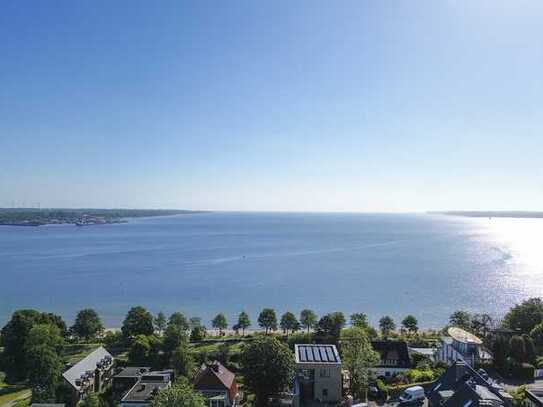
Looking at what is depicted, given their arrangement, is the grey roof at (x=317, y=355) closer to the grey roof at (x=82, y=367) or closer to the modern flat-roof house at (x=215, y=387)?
the modern flat-roof house at (x=215, y=387)

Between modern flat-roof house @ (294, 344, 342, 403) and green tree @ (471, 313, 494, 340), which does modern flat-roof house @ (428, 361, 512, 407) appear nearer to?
modern flat-roof house @ (294, 344, 342, 403)

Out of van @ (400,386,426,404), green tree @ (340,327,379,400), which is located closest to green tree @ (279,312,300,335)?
green tree @ (340,327,379,400)

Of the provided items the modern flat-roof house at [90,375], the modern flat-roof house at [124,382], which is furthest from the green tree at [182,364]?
the modern flat-roof house at [90,375]

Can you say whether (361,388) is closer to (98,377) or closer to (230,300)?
(98,377)

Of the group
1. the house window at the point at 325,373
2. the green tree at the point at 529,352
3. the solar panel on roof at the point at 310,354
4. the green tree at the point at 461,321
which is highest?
the solar panel on roof at the point at 310,354

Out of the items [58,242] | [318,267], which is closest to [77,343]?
[318,267]

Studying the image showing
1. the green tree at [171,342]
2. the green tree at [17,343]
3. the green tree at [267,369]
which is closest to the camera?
the green tree at [267,369]
